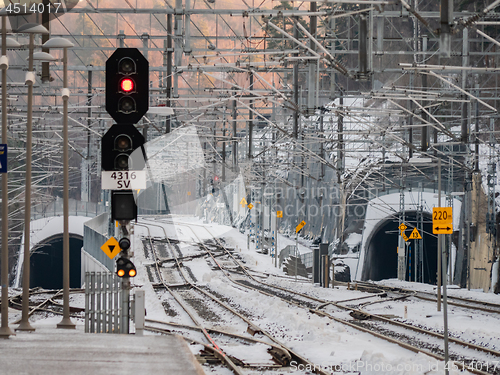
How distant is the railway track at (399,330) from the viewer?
13.4 m

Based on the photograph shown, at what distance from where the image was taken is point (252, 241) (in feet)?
186

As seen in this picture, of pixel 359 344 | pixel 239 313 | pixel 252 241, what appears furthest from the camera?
pixel 252 241

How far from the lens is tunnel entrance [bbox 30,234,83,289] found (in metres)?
58.0

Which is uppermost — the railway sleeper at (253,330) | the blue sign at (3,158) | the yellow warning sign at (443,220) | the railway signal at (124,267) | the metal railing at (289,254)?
the blue sign at (3,158)

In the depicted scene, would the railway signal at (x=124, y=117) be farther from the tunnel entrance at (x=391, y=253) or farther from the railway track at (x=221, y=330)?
the tunnel entrance at (x=391, y=253)

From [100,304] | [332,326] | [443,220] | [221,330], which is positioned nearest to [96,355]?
[100,304]

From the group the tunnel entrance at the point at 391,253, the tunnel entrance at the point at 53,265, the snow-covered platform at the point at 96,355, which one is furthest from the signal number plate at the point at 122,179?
the tunnel entrance at the point at 53,265

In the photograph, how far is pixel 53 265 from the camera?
6138 centimetres

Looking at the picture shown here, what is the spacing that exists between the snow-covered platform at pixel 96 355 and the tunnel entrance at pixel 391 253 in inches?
1402

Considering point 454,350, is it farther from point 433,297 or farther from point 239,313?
point 433,297

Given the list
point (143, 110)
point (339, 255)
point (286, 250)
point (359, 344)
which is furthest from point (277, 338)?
point (339, 255)

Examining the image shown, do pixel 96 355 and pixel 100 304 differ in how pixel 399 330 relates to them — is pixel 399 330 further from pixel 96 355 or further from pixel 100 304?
pixel 96 355

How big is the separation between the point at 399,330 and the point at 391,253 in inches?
1266

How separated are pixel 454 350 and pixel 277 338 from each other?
429 cm
